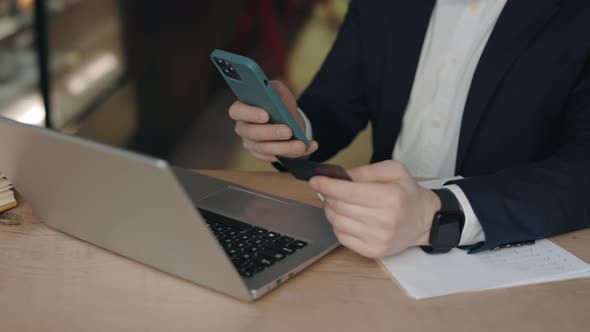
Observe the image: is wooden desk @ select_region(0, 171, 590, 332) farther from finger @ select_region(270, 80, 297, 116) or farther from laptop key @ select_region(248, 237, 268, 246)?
finger @ select_region(270, 80, 297, 116)

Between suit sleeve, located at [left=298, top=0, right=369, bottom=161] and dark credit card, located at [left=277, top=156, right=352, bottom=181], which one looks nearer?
dark credit card, located at [left=277, top=156, right=352, bottom=181]

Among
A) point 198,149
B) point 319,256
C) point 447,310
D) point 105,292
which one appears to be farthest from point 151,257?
point 198,149

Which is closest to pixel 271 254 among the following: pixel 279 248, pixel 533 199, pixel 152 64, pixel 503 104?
pixel 279 248

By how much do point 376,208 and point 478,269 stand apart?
0.59ft

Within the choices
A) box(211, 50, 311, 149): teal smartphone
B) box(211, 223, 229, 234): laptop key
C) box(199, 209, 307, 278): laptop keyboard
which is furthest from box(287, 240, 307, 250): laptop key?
box(211, 50, 311, 149): teal smartphone

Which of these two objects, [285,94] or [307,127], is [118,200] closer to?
[285,94]

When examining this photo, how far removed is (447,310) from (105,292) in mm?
448

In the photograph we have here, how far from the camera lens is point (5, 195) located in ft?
3.75

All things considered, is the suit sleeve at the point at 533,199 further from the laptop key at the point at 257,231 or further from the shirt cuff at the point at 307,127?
the shirt cuff at the point at 307,127

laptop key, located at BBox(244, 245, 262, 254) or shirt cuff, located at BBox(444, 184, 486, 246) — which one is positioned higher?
shirt cuff, located at BBox(444, 184, 486, 246)

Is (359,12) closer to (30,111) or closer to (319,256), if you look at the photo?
(319,256)

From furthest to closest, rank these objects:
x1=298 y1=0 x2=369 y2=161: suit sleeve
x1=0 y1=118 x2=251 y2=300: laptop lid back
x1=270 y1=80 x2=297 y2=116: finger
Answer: x1=298 y1=0 x2=369 y2=161: suit sleeve → x1=270 y1=80 x2=297 y2=116: finger → x1=0 y1=118 x2=251 y2=300: laptop lid back

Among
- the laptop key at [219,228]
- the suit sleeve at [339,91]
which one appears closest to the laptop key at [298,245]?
the laptop key at [219,228]

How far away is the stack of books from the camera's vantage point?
3.72 ft
